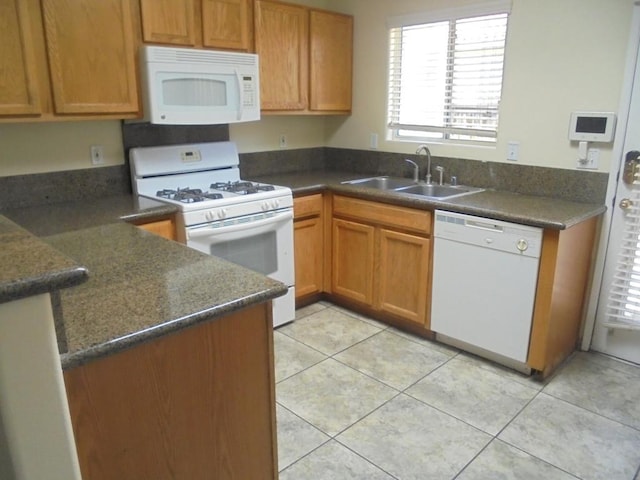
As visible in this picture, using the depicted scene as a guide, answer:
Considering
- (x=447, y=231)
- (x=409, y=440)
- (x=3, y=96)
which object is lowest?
(x=409, y=440)

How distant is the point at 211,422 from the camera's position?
134 cm

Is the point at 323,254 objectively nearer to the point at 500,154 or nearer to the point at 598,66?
the point at 500,154

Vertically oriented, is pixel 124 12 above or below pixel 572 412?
above

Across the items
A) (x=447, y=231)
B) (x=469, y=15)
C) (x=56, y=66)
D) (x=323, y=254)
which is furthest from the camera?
(x=323, y=254)

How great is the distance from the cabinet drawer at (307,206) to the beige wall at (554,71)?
0.91 meters

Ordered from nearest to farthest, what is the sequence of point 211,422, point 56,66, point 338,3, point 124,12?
point 211,422 → point 56,66 → point 124,12 → point 338,3

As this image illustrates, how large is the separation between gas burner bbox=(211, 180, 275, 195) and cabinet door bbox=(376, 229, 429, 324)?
0.80 m

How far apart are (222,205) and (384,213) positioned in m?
1.01

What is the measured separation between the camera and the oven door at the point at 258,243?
2709mm

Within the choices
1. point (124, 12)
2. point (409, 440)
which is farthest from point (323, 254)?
point (124, 12)

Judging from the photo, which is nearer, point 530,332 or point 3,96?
point 3,96

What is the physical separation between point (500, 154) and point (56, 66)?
2.52m

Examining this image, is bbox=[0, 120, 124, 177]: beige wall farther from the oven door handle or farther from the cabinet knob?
the cabinet knob

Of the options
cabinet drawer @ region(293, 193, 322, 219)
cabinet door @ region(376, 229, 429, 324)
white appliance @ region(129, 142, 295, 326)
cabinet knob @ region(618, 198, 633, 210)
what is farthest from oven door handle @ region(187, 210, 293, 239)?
cabinet knob @ region(618, 198, 633, 210)
